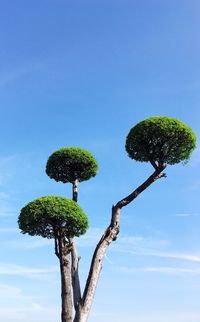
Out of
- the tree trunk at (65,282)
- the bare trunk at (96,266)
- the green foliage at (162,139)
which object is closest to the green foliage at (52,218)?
the tree trunk at (65,282)

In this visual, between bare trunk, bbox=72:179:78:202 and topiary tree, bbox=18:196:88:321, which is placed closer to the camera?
topiary tree, bbox=18:196:88:321

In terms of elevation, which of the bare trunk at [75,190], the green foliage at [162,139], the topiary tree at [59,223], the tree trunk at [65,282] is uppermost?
the green foliage at [162,139]

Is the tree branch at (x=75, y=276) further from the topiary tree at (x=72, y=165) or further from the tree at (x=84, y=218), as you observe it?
the topiary tree at (x=72, y=165)

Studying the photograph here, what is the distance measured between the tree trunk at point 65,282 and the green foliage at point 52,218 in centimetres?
87

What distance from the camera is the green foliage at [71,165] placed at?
30.3m

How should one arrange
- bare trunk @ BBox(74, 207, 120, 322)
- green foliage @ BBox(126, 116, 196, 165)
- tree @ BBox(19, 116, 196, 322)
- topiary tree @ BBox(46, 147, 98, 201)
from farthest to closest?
1. topiary tree @ BBox(46, 147, 98, 201)
2. green foliage @ BBox(126, 116, 196, 165)
3. tree @ BBox(19, 116, 196, 322)
4. bare trunk @ BBox(74, 207, 120, 322)

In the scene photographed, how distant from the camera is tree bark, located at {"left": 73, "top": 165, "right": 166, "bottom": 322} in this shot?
2305 cm

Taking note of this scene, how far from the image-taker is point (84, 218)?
26047 mm

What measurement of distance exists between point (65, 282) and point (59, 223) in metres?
3.36

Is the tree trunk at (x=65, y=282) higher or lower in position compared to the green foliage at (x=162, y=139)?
lower

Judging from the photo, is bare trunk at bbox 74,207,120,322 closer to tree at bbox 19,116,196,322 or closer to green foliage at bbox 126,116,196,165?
tree at bbox 19,116,196,322

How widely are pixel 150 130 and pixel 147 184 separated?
3611mm

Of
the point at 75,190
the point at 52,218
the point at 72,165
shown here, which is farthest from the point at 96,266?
the point at 72,165

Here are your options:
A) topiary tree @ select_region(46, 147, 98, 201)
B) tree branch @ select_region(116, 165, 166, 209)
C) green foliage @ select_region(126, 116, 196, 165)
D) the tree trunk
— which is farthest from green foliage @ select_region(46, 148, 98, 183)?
tree branch @ select_region(116, 165, 166, 209)
